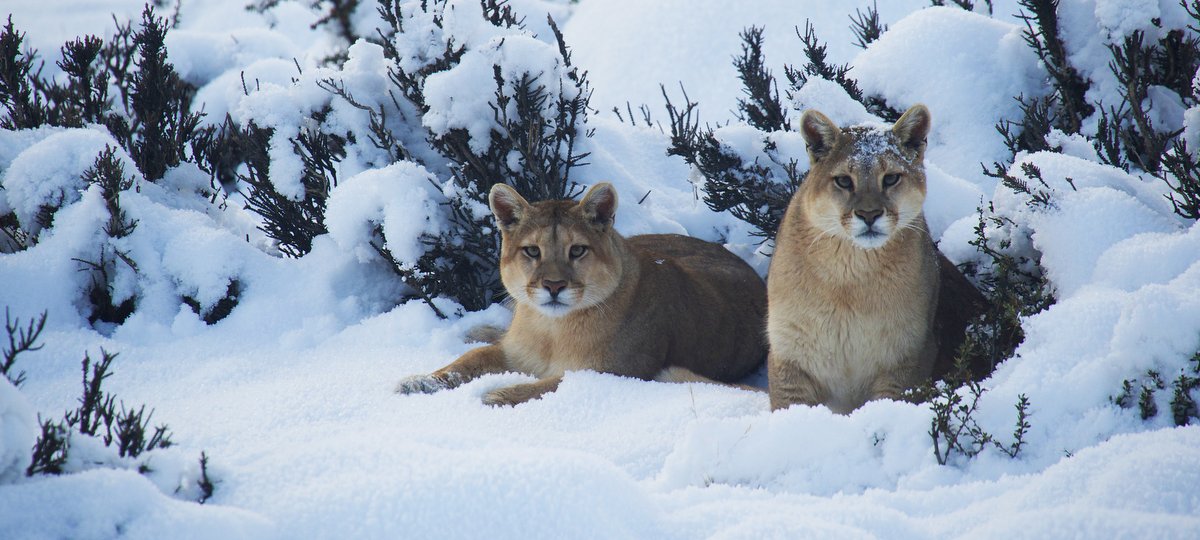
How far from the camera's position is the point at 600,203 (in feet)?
18.1

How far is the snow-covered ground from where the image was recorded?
9.41ft

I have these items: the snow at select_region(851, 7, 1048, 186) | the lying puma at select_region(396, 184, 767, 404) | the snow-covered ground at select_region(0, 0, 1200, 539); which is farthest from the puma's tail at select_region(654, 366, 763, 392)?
the snow at select_region(851, 7, 1048, 186)

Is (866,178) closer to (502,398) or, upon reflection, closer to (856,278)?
(856,278)

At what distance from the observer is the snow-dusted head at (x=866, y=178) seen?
418 cm

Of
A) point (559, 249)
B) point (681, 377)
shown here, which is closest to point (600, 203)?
point (559, 249)

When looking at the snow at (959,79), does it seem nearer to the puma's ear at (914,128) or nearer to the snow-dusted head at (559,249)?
the puma's ear at (914,128)

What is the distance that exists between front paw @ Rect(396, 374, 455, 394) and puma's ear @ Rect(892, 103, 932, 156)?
271 cm

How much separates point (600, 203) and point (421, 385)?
1.52 metres

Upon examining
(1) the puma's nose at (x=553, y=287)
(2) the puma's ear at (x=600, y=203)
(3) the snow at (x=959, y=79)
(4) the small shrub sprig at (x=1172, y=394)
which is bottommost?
(4) the small shrub sprig at (x=1172, y=394)

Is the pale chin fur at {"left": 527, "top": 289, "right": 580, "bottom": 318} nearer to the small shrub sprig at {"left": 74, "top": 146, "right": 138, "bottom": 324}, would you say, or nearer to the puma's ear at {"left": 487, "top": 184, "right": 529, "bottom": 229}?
the puma's ear at {"left": 487, "top": 184, "right": 529, "bottom": 229}

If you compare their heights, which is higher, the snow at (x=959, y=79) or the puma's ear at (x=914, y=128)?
the snow at (x=959, y=79)

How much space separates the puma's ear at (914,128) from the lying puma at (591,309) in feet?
5.61

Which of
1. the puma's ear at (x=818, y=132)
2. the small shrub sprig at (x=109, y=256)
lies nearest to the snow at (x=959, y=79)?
the puma's ear at (x=818, y=132)

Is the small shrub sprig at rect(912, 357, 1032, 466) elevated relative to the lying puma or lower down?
lower down
